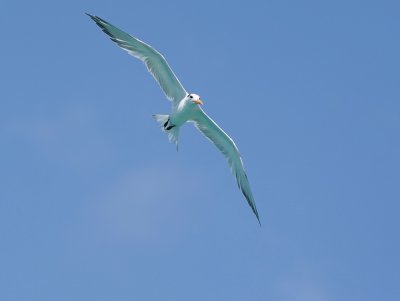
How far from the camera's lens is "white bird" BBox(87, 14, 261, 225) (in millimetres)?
36188

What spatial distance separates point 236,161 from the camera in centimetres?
4000

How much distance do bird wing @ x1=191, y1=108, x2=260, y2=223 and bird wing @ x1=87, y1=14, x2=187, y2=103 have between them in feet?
6.98

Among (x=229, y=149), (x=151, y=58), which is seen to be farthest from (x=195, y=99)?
(x=229, y=149)

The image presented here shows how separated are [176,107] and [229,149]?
368 centimetres

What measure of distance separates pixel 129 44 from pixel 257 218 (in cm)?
968

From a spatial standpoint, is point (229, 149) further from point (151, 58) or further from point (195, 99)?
point (151, 58)

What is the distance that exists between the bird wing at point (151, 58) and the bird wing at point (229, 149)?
6.98 ft

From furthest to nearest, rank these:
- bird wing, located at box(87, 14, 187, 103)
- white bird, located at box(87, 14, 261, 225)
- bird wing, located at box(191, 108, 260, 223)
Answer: bird wing, located at box(191, 108, 260, 223)
white bird, located at box(87, 14, 261, 225)
bird wing, located at box(87, 14, 187, 103)

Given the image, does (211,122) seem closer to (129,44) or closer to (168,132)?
(168,132)

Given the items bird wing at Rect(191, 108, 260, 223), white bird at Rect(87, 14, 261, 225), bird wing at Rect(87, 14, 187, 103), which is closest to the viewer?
bird wing at Rect(87, 14, 187, 103)

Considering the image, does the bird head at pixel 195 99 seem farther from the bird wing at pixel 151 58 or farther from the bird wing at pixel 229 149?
the bird wing at pixel 229 149

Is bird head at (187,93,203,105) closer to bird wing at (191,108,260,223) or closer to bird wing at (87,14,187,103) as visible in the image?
bird wing at (87,14,187,103)

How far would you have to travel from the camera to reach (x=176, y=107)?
3766 cm

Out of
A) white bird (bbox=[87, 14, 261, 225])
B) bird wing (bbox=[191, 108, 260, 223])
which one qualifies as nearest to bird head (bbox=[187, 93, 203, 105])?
white bird (bbox=[87, 14, 261, 225])
